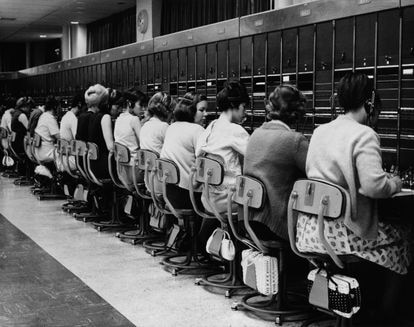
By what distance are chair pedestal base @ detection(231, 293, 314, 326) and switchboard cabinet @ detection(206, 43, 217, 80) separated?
4.90 meters

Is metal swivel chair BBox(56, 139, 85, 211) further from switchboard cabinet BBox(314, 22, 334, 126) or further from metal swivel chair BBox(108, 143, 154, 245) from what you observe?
switchboard cabinet BBox(314, 22, 334, 126)

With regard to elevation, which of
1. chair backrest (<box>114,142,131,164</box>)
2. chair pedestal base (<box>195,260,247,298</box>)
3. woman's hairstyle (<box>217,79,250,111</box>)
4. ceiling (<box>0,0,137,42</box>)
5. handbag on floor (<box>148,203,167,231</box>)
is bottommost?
chair pedestal base (<box>195,260,247,298</box>)

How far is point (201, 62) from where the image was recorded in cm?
903

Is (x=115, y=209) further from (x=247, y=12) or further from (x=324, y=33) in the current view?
(x=247, y=12)

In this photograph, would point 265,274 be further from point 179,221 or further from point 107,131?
point 107,131

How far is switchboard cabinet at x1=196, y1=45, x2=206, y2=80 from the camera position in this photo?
29.1 ft

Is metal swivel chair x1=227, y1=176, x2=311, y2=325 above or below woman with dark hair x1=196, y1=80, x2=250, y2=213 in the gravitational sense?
below

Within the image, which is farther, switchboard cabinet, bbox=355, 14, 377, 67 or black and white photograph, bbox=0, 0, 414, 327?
switchboard cabinet, bbox=355, 14, 377, 67

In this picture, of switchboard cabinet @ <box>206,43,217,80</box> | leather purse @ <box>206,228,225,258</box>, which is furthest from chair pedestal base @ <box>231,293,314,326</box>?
switchboard cabinet @ <box>206,43,217,80</box>

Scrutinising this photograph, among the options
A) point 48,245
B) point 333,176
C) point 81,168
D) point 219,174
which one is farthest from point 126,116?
point 333,176

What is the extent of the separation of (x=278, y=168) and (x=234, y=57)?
187 inches

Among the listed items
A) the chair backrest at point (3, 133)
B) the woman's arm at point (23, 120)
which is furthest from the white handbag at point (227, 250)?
the chair backrest at point (3, 133)

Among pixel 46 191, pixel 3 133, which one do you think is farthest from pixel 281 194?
pixel 3 133

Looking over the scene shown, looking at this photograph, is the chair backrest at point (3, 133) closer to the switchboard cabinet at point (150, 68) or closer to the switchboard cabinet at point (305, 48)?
the switchboard cabinet at point (150, 68)
